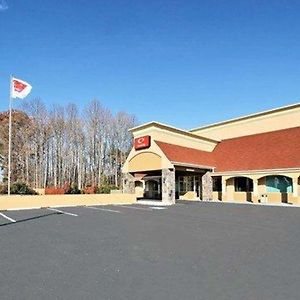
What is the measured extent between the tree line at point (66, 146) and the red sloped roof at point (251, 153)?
67.5 feet

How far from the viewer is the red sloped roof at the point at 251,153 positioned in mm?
27734

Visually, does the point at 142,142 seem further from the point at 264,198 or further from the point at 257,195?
the point at 264,198

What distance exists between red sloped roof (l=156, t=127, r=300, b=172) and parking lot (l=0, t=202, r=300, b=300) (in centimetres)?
1810

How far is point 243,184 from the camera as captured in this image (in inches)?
1208

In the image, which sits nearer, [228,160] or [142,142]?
[142,142]

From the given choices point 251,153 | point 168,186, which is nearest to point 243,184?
point 251,153

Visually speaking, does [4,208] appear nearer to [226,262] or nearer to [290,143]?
[226,262]

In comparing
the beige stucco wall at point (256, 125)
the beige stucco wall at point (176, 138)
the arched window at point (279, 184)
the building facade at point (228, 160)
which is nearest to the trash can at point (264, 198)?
the building facade at point (228, 160)

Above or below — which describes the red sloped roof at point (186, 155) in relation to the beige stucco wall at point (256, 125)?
below

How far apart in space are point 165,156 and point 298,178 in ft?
36.1

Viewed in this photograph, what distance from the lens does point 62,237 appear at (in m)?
9.77

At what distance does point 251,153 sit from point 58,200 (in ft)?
59.9

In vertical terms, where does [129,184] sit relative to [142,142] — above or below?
below

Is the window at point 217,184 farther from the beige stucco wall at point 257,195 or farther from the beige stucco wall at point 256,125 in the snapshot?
the beige stucco wall at point 256,125
